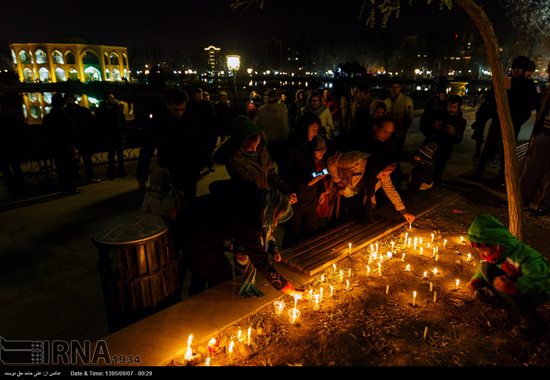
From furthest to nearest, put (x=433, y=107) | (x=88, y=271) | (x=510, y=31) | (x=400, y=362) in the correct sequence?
(x=510, y=31) < (x=433, y=107) < (x=88, y=271) < (x=400, y=362)

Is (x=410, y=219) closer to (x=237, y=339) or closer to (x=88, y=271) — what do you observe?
(x=237, y=339)

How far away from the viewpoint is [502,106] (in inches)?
149

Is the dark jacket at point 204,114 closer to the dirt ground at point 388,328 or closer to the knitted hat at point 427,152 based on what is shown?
the knitted hat at point 427,152

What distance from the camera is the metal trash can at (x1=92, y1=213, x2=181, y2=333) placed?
2695mm

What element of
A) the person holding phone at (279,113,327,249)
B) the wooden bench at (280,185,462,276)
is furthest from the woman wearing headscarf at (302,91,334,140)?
the person holding phone at (279,113,327,249)

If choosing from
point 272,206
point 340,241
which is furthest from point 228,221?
point 340,241

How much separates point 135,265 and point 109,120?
6222mm

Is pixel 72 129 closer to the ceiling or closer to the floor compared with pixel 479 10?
closer to the floor

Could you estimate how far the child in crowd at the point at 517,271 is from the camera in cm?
295

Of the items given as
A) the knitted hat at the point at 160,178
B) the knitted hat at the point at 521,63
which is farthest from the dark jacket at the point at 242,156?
the knitted hat at the point at 521,63

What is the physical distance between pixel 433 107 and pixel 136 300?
8.88m

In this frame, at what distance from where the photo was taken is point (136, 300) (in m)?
2.89

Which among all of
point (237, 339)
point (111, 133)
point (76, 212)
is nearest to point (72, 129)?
point (111, 133)

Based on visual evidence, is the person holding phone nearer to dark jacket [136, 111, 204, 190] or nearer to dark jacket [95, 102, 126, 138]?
dark jacket [136, 111, 204, 190]
